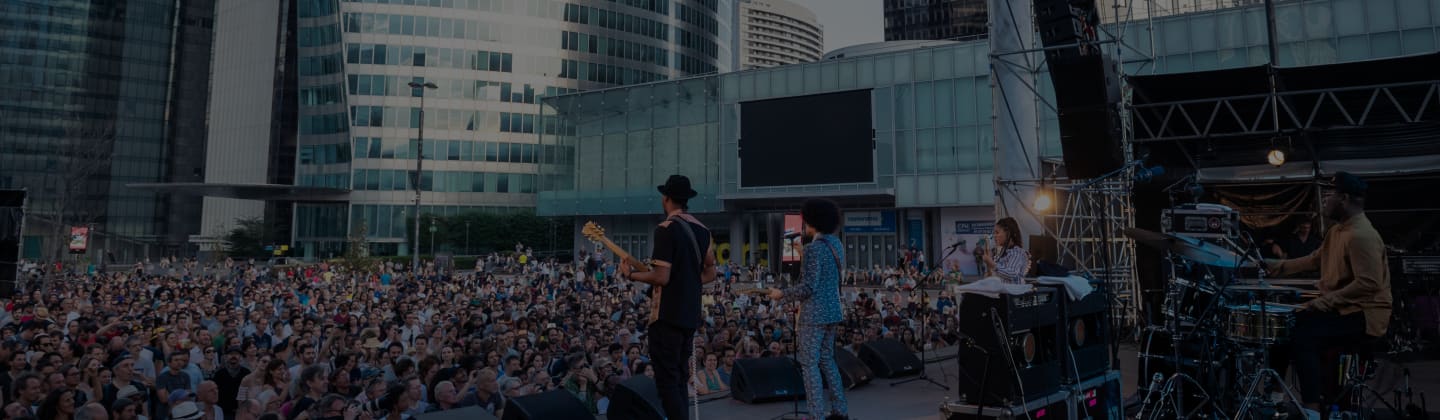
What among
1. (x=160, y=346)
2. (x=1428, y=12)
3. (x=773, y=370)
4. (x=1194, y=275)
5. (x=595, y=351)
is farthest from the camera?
(x=1428, y=12)

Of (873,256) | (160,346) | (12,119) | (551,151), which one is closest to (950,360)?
(160,346)

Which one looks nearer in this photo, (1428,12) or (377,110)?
(1428,12)

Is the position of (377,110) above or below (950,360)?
above

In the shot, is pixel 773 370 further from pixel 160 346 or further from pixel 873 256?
pixel 873 256

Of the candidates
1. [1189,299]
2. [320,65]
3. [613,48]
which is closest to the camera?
[1189,299]

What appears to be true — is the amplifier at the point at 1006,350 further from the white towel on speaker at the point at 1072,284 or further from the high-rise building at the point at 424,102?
the high-rise building at the point at 424,102

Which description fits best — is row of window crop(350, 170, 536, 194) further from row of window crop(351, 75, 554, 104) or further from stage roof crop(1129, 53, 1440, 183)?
stage roof crop(1129, 53, 1440, 183)

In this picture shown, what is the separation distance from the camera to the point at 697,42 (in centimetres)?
7712

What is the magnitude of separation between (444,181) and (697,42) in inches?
1164

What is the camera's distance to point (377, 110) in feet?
202

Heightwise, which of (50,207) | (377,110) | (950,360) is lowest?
(950,360)

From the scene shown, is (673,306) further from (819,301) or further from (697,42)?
(697,42)

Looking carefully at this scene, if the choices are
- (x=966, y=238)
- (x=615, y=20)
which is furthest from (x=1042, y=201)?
(x=615, y=20)

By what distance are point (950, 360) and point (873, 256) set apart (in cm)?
2996
